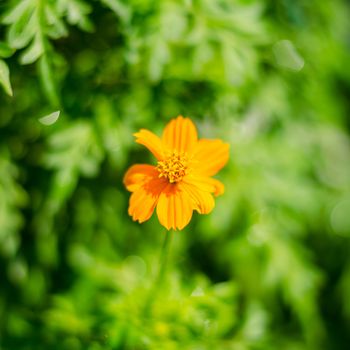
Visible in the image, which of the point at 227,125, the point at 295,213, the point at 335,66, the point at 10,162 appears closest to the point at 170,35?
the point at 227,125

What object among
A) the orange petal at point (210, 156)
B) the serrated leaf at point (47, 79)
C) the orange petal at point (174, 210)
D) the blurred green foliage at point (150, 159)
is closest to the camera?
the orange petal at point (174, 210)

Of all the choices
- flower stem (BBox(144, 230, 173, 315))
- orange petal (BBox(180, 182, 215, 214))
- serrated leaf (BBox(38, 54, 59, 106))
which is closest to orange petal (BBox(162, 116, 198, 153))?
orange petal (BBox(180, 182, 215, 214))

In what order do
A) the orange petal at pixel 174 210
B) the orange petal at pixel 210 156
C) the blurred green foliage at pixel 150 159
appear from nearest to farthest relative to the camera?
1. the orange petal at pixel 174 210
2. the orange petal at pixel 210 156
3. the blurred green foliage at pixel 150 159

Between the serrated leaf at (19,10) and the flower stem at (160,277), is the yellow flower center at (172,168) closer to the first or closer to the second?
the flower stem at (160,277)

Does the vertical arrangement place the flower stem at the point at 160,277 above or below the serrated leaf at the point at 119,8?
below

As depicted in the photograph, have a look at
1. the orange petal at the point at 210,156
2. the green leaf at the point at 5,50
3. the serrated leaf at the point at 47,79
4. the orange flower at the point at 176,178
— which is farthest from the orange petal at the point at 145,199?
the green leaf at the point at 5,50

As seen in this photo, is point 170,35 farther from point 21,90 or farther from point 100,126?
point 21,90
